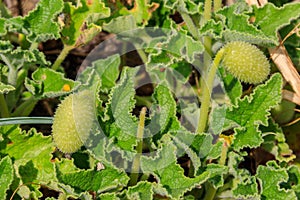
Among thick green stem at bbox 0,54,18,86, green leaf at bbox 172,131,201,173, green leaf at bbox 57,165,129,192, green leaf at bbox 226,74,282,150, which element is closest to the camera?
green leaf at bbox 57,165,129,192

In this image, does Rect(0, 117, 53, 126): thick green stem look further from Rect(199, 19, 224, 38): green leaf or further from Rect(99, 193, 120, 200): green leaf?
Rect(199, 19, 224, 38): green leaf

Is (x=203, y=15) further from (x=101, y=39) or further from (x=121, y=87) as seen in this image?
(x=101, y=39)

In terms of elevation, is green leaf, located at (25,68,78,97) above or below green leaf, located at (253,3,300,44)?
below

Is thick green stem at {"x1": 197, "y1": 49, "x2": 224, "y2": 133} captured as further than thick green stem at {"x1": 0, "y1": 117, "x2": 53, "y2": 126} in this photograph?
No

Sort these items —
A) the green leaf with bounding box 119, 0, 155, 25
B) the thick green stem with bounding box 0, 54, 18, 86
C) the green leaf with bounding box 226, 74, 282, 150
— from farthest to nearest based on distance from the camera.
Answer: the green leaf with bounding box 119, 0, 155, 25
the thick green stem with bounding box 0, 54, 18, 86
the green leaf with bounding box 226, 74, 282, 150

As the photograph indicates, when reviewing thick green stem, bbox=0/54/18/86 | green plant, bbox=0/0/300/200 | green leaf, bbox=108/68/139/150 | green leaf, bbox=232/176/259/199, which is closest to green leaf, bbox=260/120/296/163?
green plant, bbox=0/0/300/200

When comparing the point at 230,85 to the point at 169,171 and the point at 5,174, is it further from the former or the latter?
the point at 5,174

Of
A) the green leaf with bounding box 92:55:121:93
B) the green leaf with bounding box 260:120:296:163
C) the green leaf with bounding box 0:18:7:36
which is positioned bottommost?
the green leaf with bounding box 260:120:296:163

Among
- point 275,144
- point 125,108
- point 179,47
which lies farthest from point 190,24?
point 275,144
